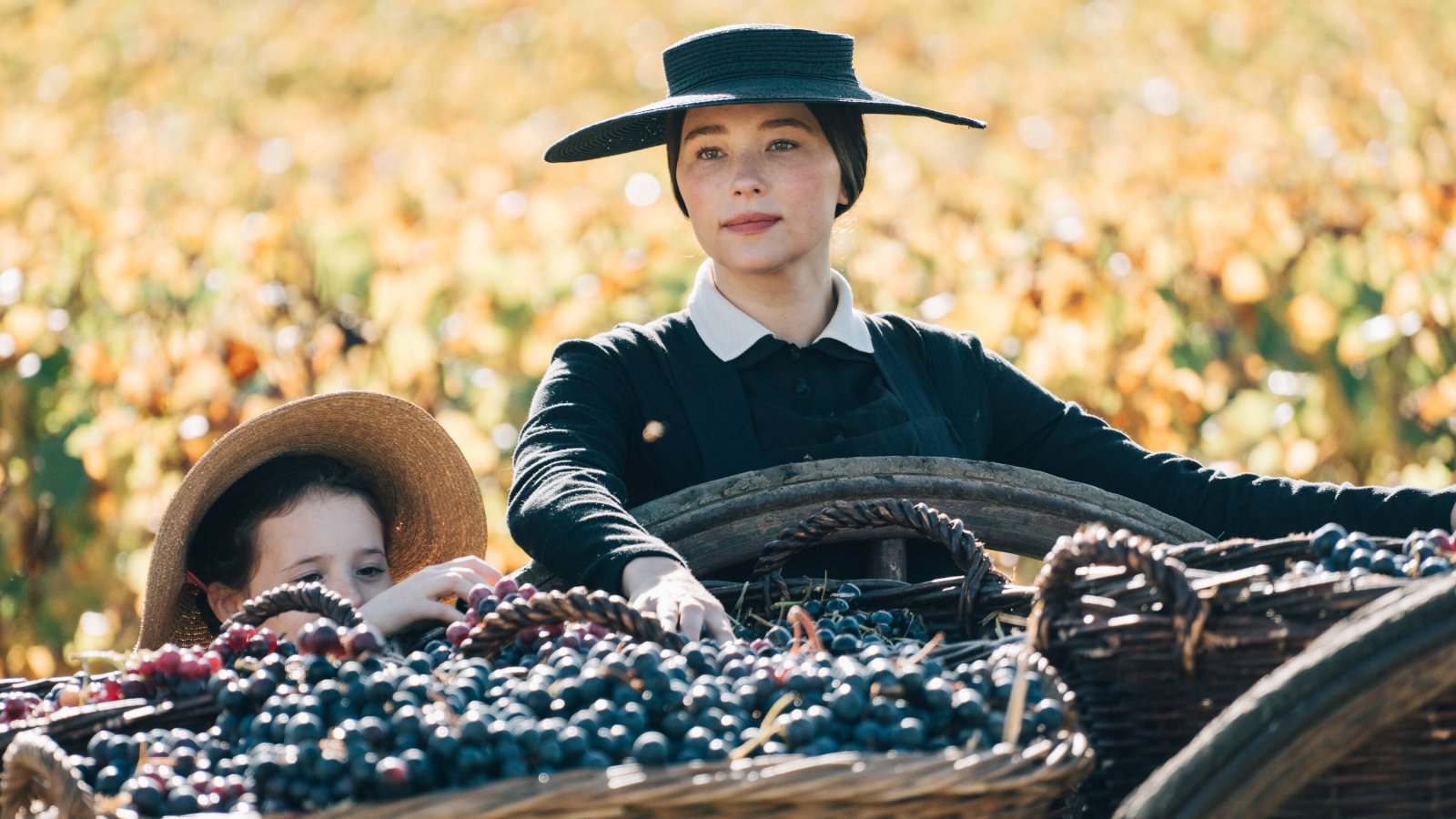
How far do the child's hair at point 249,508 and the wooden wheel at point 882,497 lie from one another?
374mm

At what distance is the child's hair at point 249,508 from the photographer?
215 cm

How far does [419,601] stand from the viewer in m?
1.75

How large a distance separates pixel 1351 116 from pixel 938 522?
5.03m

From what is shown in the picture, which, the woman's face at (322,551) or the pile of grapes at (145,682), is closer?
the pile of grapes at (145,682)

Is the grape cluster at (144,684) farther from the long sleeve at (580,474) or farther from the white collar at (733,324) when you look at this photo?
the white collar at (733,324)

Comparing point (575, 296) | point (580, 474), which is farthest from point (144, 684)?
point (575, 296)

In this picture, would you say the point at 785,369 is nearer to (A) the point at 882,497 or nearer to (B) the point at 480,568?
(A) the point at 882,497

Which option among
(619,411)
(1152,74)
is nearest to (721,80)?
(619,411)

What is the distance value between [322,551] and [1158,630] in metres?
1.17

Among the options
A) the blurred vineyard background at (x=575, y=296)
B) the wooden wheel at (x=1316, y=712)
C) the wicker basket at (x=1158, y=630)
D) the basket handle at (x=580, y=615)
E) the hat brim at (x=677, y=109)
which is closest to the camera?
the wooden wheel at (x=1316, y=712)

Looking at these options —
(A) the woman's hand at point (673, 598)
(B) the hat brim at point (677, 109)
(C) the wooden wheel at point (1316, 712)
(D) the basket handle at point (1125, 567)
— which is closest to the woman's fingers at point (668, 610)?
(A) the woman's hand at point (673, 598)

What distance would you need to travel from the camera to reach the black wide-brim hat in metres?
2.15

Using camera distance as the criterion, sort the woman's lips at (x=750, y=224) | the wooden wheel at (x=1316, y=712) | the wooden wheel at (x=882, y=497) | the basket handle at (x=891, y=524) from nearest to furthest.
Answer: the wooden wheel at (x=1316, y=712)
the basket handle at (x=891, y=524)
the wooden wheel at (x=882, y=497)
the woman's lips at (x=750, y=224)

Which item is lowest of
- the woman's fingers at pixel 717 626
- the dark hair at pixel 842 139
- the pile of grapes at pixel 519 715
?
the pile of grapes at pixel 519 715
